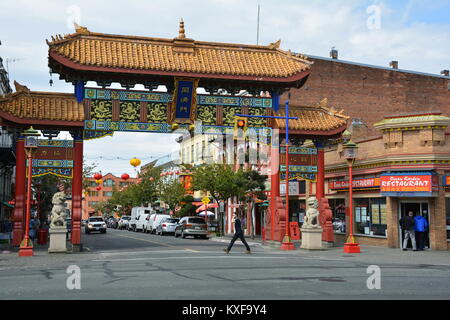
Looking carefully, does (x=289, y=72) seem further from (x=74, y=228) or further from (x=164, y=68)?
(x=74, y=228)

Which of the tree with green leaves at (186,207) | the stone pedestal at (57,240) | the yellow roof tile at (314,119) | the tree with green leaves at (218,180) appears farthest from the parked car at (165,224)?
the stone pedestal at (57,240)

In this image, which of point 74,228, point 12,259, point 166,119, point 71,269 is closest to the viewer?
point 71,269

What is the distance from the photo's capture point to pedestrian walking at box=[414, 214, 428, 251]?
25.1 m

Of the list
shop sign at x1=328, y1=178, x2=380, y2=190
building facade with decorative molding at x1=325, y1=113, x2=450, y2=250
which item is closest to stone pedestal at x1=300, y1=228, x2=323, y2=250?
building facade with decorative molding at x1=325, y1=113, x2=450, y2=250

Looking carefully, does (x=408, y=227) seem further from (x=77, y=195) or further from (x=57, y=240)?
(x=57, y=240)

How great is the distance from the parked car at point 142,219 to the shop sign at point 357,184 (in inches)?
1015

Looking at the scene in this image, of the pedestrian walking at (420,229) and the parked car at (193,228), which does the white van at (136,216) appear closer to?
the parked car at (193,228)

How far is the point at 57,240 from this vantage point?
2306 centimetres

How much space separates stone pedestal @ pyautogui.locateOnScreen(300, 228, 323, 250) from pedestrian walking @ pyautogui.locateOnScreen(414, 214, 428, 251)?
14.2 ft

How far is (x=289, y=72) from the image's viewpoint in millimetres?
26438

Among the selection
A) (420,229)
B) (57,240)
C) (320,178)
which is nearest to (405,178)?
(420,229)

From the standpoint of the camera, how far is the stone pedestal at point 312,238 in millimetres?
25031
